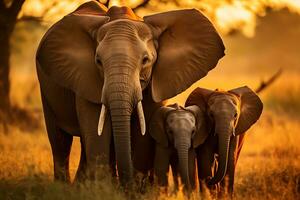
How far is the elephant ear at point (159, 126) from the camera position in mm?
9773

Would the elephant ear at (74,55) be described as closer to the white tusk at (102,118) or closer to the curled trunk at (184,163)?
the white tusk at (102,118)

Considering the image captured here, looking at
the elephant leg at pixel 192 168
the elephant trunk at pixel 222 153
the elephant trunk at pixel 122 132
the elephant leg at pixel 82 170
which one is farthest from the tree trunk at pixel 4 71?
the elephant trunk at pixel 122 132

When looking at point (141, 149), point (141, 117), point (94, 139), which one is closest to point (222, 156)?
point (141, 149)

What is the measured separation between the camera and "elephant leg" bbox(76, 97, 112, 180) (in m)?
9.30

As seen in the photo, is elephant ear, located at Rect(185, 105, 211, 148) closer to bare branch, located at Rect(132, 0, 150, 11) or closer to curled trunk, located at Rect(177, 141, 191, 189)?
curled trunk, located at Rect(177, 141, 191, 189)

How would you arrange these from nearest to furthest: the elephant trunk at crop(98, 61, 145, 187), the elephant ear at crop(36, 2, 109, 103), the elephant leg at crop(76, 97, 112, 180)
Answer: the elephant trunk at crop(98, 61, 145, 187) < the elephant leg at crop(76, 97, 112, 180) < the elephant ear at crop(36, 2, 109, 103)

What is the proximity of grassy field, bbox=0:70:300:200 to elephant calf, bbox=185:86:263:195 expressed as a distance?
Answer: 42 centimetres

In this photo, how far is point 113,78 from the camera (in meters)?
8.73

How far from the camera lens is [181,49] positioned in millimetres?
9742

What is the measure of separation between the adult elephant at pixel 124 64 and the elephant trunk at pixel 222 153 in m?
0.60

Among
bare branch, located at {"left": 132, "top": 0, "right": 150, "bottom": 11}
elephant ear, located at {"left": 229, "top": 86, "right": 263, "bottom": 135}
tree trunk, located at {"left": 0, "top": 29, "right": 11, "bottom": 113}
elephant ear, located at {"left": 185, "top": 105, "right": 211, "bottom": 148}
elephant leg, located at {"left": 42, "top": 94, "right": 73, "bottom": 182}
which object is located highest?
elephant ear, located at {"left": 185, "top": 105, "right": 211, "bottom": 148}

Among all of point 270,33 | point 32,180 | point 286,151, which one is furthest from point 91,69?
point 270,33

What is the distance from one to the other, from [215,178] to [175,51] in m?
1.32

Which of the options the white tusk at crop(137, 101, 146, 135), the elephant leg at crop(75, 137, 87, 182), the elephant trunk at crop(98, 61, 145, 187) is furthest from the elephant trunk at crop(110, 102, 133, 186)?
the elephant leg at crop(75, 137, 87, 182)
